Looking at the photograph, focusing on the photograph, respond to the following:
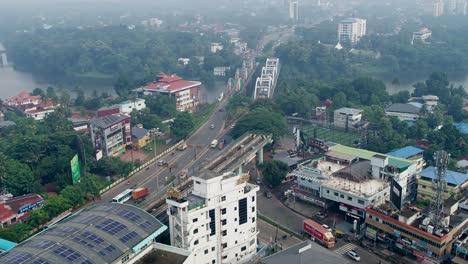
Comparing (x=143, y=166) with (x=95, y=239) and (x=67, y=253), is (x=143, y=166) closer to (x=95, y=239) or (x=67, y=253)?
(x=95, y=239)

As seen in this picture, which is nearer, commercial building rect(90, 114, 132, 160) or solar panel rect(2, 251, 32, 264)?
solar panel rect(2, 251, 32, 264)

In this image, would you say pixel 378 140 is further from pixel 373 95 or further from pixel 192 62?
pixel 192 62

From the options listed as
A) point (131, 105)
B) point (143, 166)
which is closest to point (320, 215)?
point (143, 166)

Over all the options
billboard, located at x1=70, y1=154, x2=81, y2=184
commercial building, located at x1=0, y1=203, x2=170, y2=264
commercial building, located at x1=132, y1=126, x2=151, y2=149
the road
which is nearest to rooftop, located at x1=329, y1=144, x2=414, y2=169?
the road

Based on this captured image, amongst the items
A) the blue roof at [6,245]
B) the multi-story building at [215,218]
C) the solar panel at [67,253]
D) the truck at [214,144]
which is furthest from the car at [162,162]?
the solar panel at [67,253]

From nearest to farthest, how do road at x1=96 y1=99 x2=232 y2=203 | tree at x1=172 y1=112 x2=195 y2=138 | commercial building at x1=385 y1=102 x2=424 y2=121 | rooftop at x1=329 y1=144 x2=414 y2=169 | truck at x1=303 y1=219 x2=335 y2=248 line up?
1. truck at x1=303 y1=219 x2=335 y2=248
2. rooftop at x1=329 y1=144 x2=414 y2=169
3. road at x1=96 y1=99 x2=232 y2=203
4. tree at x1=172 y1=112 x2=195 y2=138
5. commercial building at x1=385 y1=102 x2=424 y2=121

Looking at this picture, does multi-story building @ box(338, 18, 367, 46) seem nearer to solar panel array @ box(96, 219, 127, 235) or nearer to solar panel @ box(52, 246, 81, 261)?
solar panel array @ box(96, 219, 127, 235)

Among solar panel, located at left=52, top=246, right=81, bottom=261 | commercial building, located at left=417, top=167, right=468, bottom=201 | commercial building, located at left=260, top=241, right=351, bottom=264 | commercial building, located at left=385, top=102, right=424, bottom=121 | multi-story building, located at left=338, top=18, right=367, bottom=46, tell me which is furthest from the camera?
multi-story building, located at left=338, top=18, right=367, bottom=46

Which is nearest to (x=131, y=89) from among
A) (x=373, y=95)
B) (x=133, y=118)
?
(x=133, y=118)
